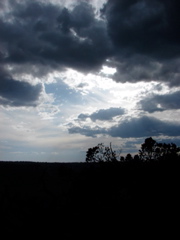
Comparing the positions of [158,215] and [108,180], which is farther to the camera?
[108,180]

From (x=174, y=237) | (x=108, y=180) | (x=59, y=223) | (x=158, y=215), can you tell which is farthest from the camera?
(x=108, y=180)

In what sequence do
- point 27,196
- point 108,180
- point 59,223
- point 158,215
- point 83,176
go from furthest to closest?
1. point 27,196
2. point 83,176
3. point 108,180
4. point 59,223
5. point 158,215

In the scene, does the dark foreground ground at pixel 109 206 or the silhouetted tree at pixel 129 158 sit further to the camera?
the silhouetted tree at pixel 129 158

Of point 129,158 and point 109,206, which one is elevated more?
point 129,158

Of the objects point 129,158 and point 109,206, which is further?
point 129,158

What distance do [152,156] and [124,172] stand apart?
185 cm

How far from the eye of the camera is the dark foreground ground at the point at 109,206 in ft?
18.4

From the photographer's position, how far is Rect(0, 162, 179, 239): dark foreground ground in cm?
560

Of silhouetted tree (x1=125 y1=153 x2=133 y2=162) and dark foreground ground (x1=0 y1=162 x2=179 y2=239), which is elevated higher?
Result: silhouetted tree (x1=125 y1=153 x2=133 y2=162)

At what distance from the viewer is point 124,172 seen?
853 cm

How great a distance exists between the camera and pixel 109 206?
6.66m

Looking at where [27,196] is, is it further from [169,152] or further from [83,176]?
[169,152]

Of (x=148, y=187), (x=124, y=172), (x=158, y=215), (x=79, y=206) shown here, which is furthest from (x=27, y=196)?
(x=158, y=215)

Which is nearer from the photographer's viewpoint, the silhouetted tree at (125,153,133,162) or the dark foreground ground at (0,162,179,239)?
the dark foreground ground at (0,162,179,239)
